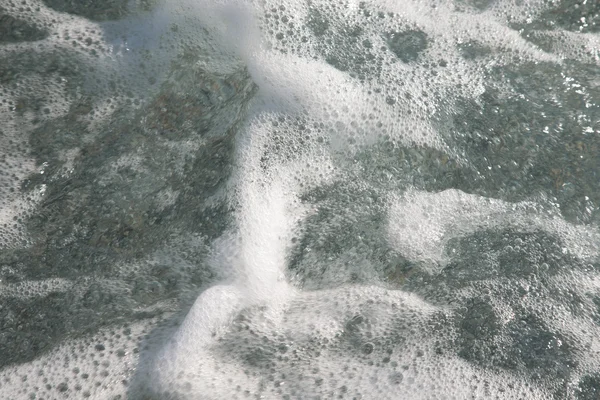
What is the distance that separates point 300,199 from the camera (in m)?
1.91

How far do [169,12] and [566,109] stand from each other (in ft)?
4.80

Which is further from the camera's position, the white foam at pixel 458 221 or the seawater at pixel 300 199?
the white foam at pixel 458 221

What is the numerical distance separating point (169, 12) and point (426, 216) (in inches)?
46.6

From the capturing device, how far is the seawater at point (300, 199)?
5.61ft

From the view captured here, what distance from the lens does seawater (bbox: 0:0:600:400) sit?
1.71m

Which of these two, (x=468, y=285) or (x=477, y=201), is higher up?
(x=477, y=201)

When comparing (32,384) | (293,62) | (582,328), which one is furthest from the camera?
(293,62)

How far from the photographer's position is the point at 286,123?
6.49ft

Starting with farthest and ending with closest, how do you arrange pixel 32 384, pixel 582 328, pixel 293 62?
1. pixel 293 62
2. pixel 582 328
3. pixel 32 384

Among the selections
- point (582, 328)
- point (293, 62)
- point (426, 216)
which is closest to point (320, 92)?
point (293, 62)

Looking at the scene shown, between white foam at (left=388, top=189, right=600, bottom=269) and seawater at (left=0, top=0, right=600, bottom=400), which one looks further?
white foam at (left=388, top=189, right=600, bottom=269)

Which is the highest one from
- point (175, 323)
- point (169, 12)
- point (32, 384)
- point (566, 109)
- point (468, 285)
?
point (566, 109)

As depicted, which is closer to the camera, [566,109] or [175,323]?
[175,323]

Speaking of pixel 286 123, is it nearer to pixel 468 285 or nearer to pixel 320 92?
pixel 320 92
